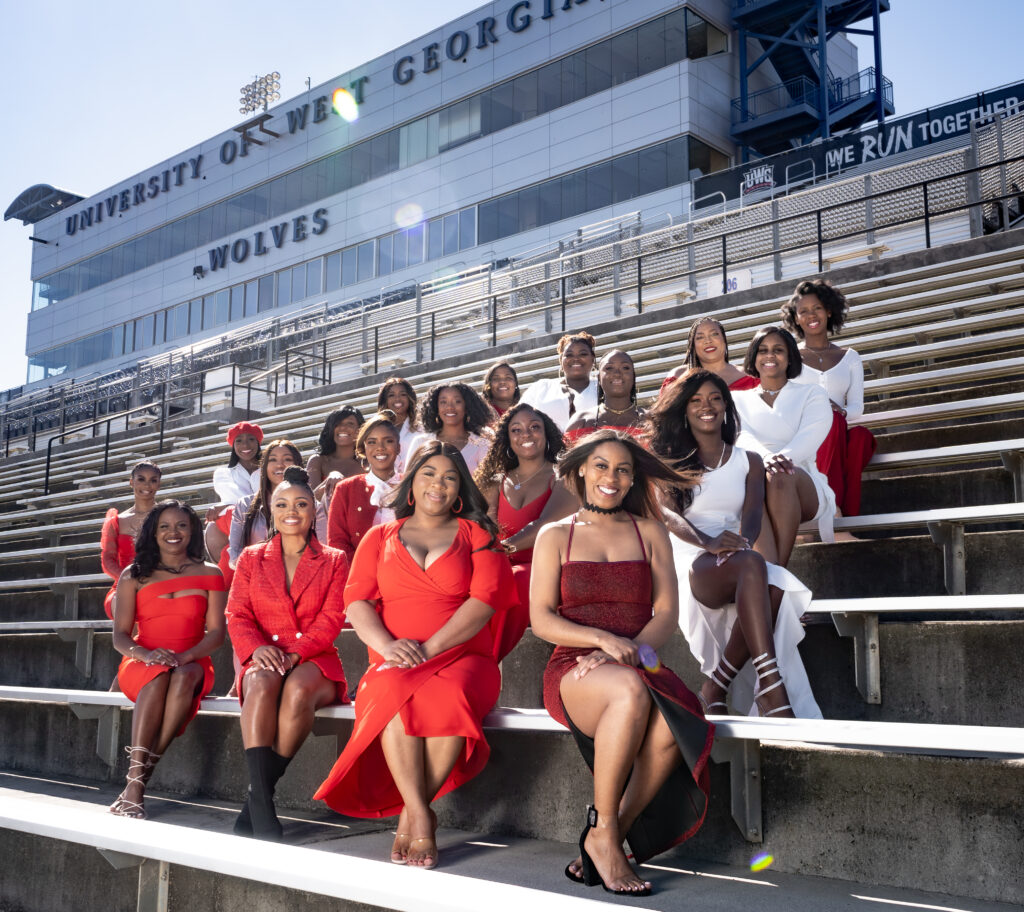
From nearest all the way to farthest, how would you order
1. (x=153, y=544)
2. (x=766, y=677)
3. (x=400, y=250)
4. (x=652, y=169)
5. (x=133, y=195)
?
(x=766, y=677), (x=153, y=544), (x=652, y=169), (x=400, y=250), (x=133, y=195)

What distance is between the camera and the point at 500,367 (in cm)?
556

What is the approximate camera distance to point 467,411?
5.10 meters

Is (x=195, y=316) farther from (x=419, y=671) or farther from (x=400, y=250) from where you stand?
(x=419, y=671)

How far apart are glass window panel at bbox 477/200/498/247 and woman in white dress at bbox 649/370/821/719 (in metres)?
20.5

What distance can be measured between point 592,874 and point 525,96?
2353 centimetres

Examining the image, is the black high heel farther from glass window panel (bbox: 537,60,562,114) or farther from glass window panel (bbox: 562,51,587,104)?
glass window panel (bbox: 537,60,562,114)

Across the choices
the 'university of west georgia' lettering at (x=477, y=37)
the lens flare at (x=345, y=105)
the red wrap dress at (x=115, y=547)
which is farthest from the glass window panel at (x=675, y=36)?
the red wrap dress at (x=115, y=547)

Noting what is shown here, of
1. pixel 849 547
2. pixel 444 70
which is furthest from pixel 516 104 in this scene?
pixel 849 547

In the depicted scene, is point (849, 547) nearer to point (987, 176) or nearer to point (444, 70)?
point (987, 176)

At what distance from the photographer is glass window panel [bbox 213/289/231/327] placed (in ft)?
99.3

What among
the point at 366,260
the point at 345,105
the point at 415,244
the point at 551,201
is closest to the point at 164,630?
the point at 551,201

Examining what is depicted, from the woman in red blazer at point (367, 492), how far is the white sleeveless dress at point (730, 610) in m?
1.62

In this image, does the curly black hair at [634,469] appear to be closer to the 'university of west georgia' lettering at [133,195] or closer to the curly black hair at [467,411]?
the curly black hair at [467,411]

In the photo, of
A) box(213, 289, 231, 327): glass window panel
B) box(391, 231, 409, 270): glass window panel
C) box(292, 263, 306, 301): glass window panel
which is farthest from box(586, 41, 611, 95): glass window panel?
box(213, 289, 231, 327): glass window panel
